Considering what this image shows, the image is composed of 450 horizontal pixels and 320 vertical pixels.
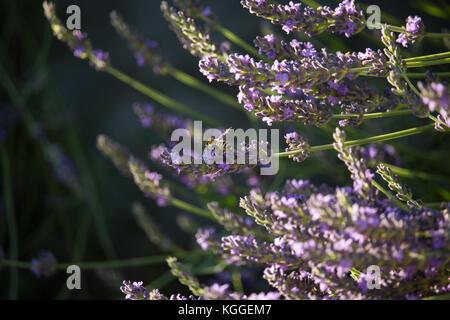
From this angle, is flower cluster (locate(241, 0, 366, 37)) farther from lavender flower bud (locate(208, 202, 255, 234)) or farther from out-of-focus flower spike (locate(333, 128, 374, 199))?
lavender flower bud (locate(208, 202, 255, 234))

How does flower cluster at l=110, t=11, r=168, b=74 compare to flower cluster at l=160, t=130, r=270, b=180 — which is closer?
flower cluster at l=160, t=130, r=270, b=180

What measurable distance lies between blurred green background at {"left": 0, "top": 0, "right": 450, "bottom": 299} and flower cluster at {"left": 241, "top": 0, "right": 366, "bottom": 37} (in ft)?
2.29

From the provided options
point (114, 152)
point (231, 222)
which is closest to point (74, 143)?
point (114, 152)

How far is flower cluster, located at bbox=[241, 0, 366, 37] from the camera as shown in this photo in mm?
621

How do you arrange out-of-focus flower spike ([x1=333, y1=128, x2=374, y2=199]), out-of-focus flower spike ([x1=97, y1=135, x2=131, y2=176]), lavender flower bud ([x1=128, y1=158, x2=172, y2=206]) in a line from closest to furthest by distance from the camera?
out-of-focus flower spike ([x1=333, y1=128, x2=374, y2=199])
lavender flower bud ([x1=128, y1=158, x2=172, y2=206])
out-of-focus flower spike ([x1=97, y1=135, x2=131, y2=176])

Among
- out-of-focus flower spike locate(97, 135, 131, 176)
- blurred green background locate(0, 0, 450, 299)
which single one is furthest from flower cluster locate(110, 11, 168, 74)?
blurred green background locate(0, 0, 450, 299)

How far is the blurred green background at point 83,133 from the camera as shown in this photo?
1468mm

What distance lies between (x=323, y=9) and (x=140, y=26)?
124 cm

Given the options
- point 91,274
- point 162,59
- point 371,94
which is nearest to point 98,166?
point 91,274

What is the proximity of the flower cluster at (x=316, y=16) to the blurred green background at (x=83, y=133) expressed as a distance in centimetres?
70

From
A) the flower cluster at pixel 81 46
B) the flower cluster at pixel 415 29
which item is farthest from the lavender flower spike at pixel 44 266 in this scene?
the flower cluster at pixel 415 29

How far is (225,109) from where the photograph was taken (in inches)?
63.5

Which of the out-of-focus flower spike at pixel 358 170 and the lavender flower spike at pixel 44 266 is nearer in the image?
the out-of-focus flower spike at pixel 358 170

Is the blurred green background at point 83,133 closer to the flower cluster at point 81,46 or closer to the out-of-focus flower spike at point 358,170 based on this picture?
the flower cluster at point 81,46
